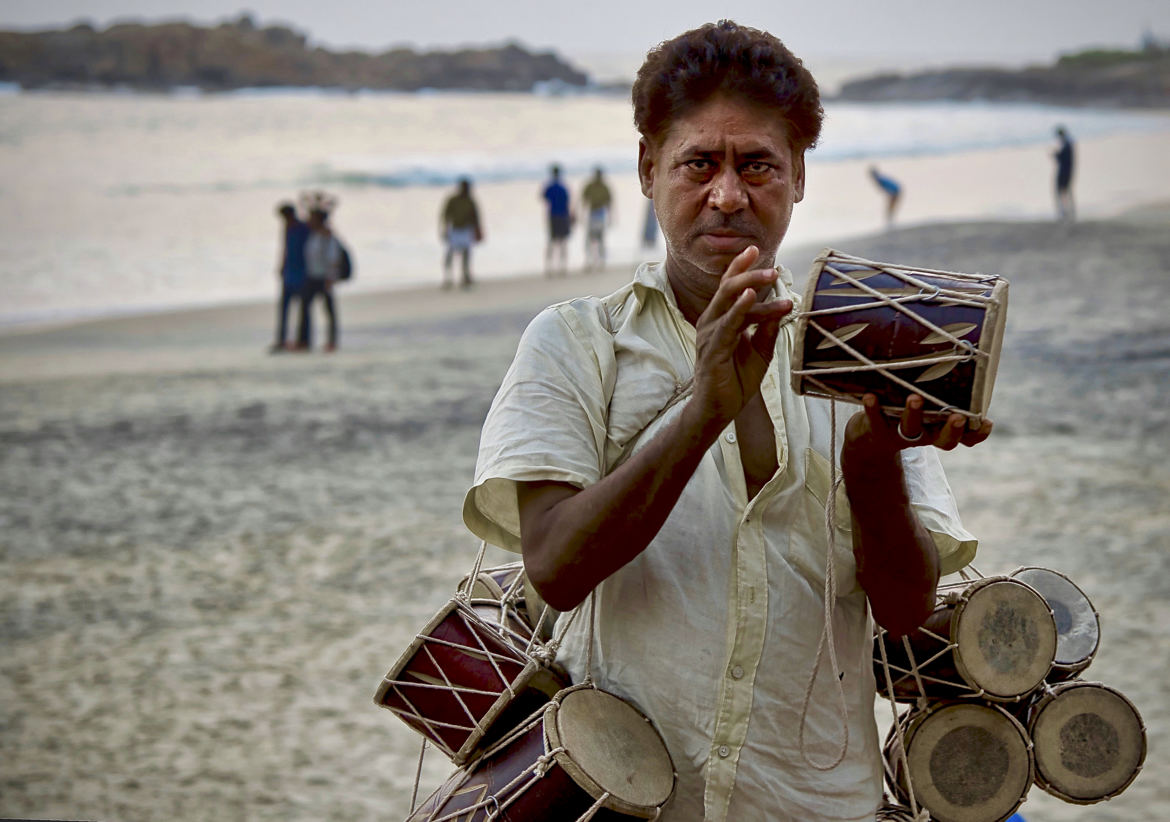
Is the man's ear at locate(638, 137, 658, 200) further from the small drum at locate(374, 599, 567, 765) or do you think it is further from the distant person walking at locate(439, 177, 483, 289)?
the distant person walking at locate(439, 177, 483, 289)

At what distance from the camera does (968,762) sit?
2.20 meters

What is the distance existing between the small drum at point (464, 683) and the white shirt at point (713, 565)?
20 centimetres

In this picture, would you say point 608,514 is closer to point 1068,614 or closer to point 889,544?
point 889,544

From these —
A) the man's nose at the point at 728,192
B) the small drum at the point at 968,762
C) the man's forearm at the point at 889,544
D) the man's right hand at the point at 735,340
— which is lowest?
the small drum at the point at 968,762

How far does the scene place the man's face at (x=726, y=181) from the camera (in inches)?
67.8

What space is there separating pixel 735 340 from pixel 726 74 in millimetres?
419

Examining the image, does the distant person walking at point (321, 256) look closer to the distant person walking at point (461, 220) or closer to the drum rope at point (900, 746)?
the distant person walking at point (461, 220)

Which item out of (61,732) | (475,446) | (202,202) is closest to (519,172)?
(202,202)

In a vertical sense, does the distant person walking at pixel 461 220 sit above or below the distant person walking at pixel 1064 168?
below

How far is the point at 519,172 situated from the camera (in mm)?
44562

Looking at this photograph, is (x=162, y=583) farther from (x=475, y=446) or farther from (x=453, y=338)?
(x=453, y=338)

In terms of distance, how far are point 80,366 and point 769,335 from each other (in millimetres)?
12714

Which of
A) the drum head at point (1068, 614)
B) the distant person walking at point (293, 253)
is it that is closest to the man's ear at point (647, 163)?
the drum head at point (1068, 614)

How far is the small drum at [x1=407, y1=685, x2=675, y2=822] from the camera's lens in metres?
1.77
